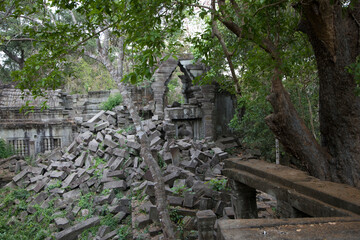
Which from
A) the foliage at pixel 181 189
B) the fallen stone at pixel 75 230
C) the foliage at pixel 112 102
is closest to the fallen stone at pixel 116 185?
the fallen stone at pixel 75 230

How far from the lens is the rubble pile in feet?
19.7

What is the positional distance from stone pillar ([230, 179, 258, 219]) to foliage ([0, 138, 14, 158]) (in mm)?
11850

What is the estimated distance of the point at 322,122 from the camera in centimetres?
427

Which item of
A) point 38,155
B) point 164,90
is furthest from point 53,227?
point 164,90

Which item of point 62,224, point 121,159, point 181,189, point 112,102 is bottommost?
point 62,224

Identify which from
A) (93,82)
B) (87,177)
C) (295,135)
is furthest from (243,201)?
(93,82)

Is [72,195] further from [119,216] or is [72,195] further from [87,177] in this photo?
[119,216]

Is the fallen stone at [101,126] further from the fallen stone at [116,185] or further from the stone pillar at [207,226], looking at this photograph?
the stone pillar at [207,226]

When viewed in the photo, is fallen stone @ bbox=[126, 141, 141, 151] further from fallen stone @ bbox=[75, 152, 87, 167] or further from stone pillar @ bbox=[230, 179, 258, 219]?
stone pillar @ bbox=[230, 179, 258, 219]

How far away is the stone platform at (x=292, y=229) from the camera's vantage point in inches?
86.6

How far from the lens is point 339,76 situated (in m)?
3.88

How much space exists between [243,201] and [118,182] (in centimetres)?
428

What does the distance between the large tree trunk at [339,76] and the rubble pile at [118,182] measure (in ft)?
7.83

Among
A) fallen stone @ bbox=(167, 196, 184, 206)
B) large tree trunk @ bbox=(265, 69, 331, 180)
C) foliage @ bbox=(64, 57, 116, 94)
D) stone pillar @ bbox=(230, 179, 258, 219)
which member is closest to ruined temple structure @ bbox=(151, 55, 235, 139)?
fallen stone @ bbox=(167, 196, 184, 206)
